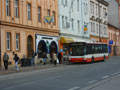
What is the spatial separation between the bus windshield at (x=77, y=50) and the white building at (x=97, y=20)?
2292cm

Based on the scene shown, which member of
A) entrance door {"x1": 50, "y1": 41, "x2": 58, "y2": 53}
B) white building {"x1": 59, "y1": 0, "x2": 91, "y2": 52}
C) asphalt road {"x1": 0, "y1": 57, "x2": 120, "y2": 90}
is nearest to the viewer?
asphalt road {"x1": 0, "y1": 57, "x2": 120, "y2": 90}

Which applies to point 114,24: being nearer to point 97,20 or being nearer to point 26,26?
point 97,20

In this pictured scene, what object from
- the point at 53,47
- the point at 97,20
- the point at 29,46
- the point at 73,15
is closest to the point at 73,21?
the point at 73,15

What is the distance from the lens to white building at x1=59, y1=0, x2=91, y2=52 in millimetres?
45744

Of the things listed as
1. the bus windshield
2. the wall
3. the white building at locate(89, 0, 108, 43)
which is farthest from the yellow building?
the white building at locate(89, 0, 108, 43)

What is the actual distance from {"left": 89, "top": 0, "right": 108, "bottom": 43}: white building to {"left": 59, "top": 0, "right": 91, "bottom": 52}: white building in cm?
326

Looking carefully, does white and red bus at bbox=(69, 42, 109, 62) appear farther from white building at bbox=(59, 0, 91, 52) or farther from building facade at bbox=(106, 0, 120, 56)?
building facade at bbox=(106, 0, 120, 56)

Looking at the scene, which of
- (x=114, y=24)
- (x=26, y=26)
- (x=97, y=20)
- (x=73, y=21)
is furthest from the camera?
(x=114, y=24)

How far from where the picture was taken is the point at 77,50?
3784cm

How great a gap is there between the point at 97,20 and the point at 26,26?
32.1 metres

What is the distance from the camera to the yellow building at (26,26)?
103ft

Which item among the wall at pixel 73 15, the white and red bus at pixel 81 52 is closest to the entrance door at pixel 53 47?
the wall at pixel 73 15

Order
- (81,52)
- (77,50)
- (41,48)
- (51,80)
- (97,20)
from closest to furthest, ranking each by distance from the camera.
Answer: (51,80) → (81,52) → (77,50) → (41,48) → (97,20)

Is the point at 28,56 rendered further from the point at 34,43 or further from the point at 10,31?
the point at 10,31
